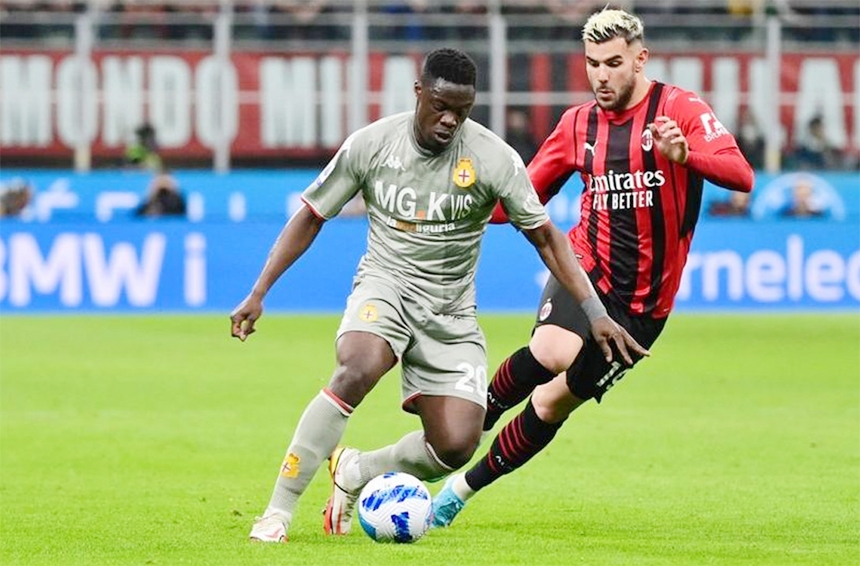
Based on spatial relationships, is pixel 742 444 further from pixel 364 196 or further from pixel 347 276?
pixel 347 276

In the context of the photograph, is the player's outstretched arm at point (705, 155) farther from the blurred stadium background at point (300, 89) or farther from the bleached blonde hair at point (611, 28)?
the blurred stadium background at point (300, 89)

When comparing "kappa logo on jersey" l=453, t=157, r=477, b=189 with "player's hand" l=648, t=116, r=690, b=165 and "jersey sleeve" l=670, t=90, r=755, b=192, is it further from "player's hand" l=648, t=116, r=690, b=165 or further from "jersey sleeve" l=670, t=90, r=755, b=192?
"jersey sleeve" l=670, t=90, r=755, b=192

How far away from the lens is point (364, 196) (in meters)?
7.89

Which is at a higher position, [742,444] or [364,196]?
[364,196]

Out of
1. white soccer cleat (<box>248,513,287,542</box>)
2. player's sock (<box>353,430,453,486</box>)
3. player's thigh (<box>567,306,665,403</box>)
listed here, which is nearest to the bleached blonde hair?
player's thigh (<box>567,306,665,403</box>)

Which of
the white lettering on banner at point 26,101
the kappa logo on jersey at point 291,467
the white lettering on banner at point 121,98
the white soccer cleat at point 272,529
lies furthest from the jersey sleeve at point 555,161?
the white lettering on banner at point 26,101

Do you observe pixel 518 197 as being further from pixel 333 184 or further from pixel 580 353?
pixel 580 353

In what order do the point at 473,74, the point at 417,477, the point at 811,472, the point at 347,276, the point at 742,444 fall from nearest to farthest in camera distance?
1. the point at 473,74
2. the point at 417,477
3. the point at 811,472
4. the point at 742,444
5. the point at 347,276

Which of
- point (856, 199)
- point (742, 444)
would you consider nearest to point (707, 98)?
point (856, 199)

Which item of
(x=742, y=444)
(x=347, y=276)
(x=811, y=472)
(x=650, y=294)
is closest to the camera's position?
(x=650, y=294)

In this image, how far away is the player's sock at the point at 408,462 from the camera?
7922 millimetres

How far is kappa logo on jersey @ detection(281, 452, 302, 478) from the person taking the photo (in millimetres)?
7559

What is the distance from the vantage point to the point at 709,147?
8281 mm

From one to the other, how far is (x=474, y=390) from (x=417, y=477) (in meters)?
0.48
